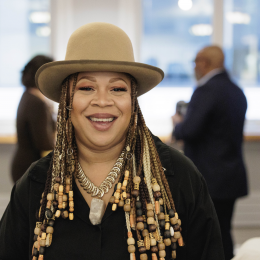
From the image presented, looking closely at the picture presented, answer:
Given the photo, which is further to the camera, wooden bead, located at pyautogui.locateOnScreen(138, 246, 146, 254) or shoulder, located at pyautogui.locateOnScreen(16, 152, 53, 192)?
shoulder, located at pyautogui.locateOnScreen(16, 152, 53, 192)

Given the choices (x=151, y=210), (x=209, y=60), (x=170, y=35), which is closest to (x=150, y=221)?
(x=151, y=210)

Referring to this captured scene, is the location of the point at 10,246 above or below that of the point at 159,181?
below

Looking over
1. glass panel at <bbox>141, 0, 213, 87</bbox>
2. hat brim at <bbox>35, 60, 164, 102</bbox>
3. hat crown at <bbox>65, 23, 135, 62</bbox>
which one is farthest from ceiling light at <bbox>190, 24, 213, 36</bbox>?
hat crown at <bbox>65, 23, 135, 62</bbox>

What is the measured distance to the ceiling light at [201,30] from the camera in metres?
4.18

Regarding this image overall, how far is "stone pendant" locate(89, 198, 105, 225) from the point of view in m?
1.07

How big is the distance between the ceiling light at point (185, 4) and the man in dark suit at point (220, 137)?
6.64ft

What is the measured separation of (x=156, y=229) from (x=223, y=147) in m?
1.38

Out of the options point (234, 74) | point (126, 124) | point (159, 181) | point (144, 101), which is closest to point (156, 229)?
point (159, 181)

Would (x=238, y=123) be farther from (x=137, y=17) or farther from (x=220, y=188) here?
(x=137, y=17)

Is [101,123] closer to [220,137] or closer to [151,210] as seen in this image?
[151,210]

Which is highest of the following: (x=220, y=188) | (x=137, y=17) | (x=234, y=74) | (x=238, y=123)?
(x=137, y=17)

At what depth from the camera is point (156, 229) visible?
1073mm

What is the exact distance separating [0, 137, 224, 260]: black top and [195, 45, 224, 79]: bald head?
55.3 inches

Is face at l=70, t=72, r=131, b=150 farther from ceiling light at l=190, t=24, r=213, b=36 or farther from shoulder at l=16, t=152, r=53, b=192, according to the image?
ceiling light at l=190, t=24, r=213, b=36
